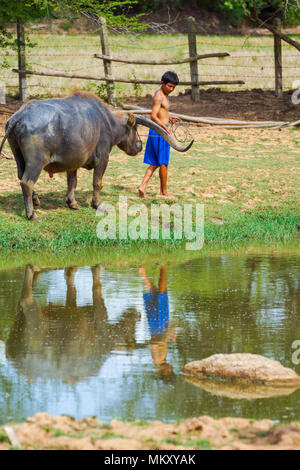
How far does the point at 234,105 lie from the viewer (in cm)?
1934

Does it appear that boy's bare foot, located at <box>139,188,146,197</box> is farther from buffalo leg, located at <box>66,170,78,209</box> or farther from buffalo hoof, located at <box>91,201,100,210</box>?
buffalo leg, located at <box>66,170,78,209</box>

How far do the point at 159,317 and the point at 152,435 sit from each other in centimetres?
278

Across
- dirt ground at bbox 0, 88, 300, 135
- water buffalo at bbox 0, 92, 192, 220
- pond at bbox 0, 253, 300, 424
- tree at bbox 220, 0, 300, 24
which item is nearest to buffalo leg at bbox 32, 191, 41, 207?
water buffalo at bbox 0, 92, 192, 220

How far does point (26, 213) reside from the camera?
10.7 metres

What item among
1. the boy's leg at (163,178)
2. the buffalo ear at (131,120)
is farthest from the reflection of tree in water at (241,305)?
the buffalo ear at (131,120)

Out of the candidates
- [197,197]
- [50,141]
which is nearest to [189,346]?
[50,141]

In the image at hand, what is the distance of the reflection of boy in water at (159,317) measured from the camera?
19.2 ft

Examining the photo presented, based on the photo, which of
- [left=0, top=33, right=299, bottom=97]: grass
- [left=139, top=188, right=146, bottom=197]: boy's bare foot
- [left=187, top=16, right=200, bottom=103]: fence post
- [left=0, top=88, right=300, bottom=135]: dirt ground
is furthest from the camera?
[left=0, top=33, right=299, bottom=97]: grass

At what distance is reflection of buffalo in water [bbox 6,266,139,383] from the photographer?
5.70m

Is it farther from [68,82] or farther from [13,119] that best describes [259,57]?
[13,119]

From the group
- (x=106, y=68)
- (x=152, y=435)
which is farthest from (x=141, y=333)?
(x=106, y=68)

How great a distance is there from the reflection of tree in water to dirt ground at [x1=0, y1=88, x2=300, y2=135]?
9.30 m

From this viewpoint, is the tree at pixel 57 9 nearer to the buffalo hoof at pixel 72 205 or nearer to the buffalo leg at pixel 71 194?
the buffalo leg at pixel 71 194

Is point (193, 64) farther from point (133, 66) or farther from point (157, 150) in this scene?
point (157, 150)
